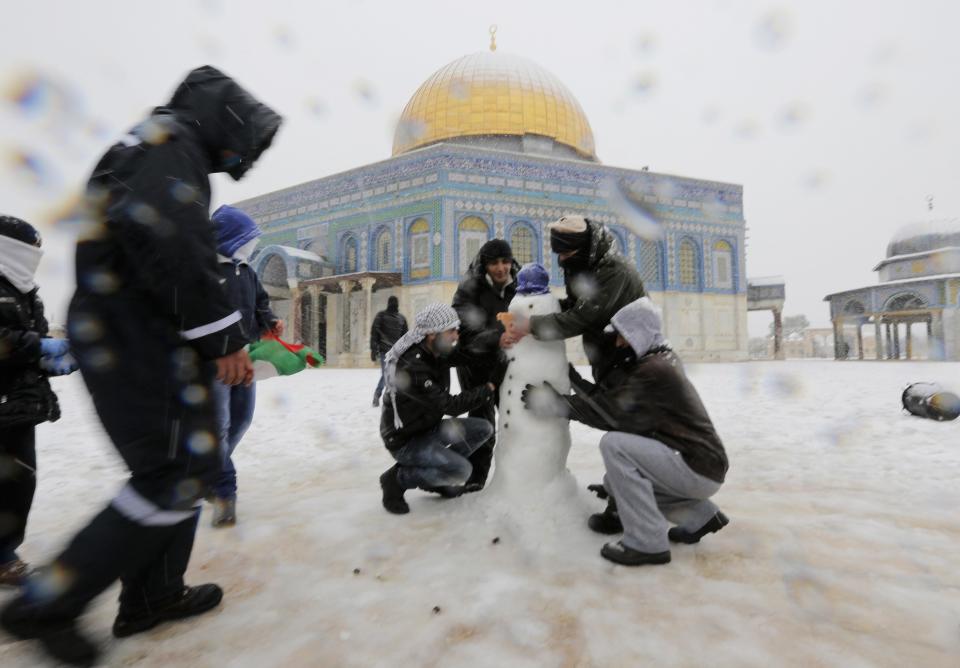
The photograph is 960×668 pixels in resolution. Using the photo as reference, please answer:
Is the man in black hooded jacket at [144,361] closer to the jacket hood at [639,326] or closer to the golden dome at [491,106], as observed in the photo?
the jacket hood at [639,326]

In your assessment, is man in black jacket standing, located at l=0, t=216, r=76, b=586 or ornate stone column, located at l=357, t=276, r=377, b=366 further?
ornate stone column, located at l=357, t=276, r=377, b=366

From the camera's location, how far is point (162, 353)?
5.42ft

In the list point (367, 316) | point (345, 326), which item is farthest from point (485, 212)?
point (345, 326)

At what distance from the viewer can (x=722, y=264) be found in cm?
2656

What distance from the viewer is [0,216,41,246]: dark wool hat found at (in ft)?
7.00

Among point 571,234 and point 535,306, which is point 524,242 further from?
point 571,234

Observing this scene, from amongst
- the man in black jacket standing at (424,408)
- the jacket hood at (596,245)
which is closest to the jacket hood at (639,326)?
the jacket hood at (596,245)

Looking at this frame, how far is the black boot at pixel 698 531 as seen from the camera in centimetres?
243

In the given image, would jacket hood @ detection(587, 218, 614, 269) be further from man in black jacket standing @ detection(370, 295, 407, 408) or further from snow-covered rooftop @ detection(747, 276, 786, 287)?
snow-covered rooftop @ detection(747, 276, 786, 287)

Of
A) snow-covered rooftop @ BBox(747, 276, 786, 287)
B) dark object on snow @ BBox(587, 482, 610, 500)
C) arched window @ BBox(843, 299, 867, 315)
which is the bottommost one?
dark object on snow @ BBox(587, 482, 610, 500)

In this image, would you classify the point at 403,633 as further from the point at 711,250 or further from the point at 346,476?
the point at 711,250

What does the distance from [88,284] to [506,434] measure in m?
1.95

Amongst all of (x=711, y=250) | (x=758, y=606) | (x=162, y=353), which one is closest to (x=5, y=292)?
(x=162, y=353)

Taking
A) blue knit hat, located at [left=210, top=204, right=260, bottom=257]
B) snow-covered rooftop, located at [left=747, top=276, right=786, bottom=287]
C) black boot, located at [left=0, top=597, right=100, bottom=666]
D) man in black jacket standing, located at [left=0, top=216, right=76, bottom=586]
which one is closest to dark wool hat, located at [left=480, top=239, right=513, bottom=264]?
blue knit hat, located at [left=210, top=204, right=260, bottom=257]
